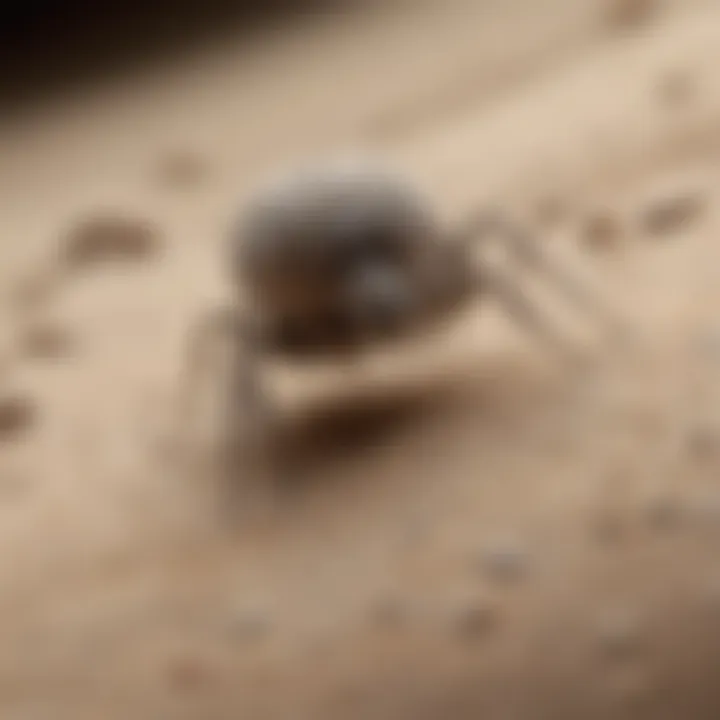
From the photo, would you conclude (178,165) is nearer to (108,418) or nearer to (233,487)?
(108,418)

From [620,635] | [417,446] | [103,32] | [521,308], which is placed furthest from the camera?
[103,32]

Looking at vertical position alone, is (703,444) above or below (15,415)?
below

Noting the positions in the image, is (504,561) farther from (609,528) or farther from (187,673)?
(187,673)

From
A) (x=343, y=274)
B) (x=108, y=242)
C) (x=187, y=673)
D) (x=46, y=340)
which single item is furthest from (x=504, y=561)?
(x=108, y=242)

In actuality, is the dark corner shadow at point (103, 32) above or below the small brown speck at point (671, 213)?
above

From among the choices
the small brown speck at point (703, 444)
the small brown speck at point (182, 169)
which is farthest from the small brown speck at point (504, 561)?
the small brown speck at point (182, 169)

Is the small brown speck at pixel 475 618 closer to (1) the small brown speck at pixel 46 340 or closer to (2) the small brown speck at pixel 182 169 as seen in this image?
(1) the small brown speck at pixel 46 340

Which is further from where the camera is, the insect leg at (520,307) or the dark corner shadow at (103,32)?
the dark corner shadow at (103,32)
